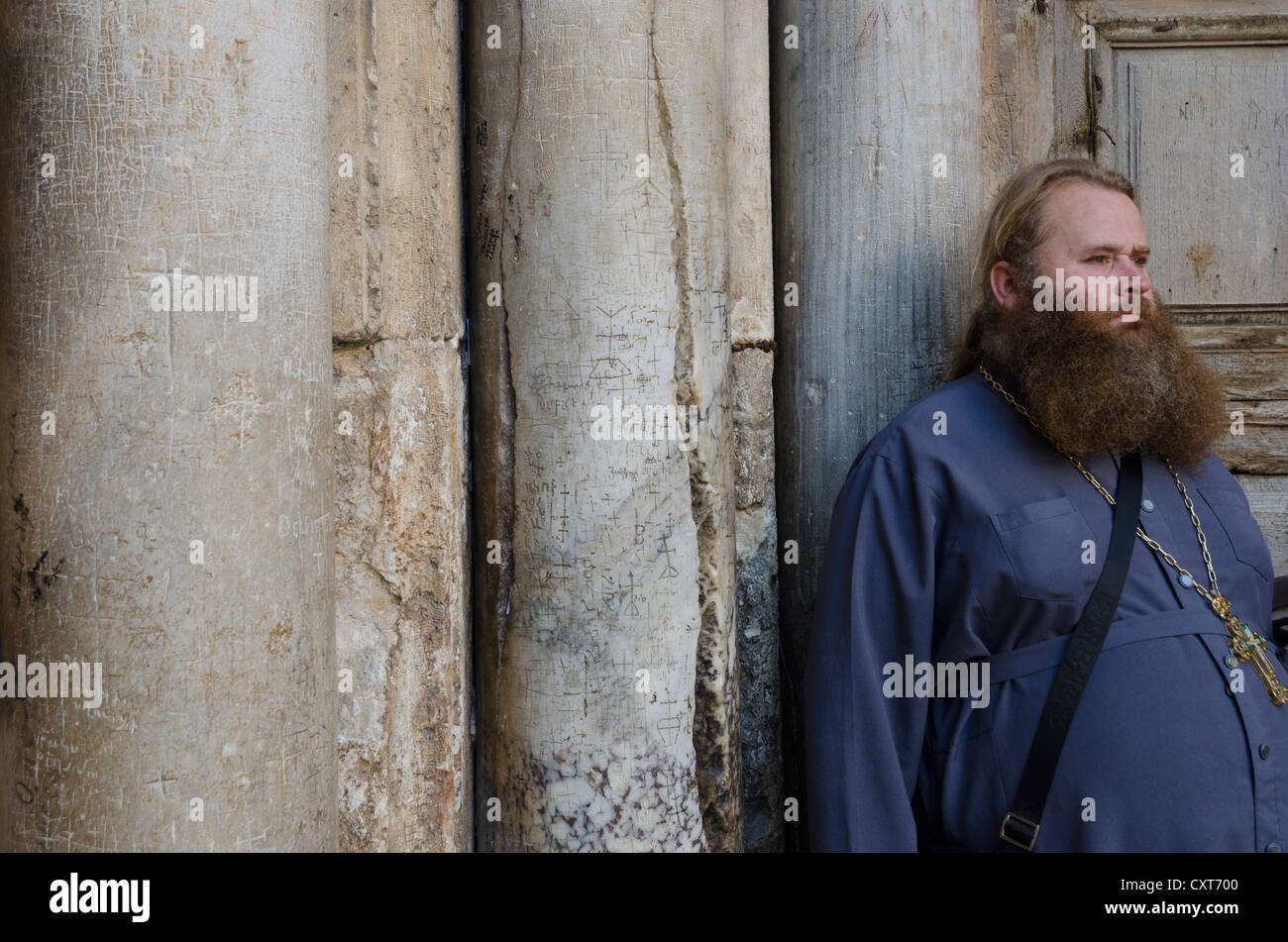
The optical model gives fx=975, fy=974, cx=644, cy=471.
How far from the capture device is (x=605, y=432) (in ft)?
5.45

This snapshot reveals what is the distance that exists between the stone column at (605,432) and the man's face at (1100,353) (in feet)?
1.90

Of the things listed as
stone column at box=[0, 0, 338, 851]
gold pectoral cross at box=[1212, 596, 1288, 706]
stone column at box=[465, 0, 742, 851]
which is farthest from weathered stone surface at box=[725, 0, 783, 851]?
stone column at box=[0, 0, 338, 851]

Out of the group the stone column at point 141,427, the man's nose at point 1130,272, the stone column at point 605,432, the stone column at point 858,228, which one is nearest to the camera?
the stone column at point 141,427

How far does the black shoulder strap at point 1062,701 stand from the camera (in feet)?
4.96

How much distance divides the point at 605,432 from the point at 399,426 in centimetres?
37

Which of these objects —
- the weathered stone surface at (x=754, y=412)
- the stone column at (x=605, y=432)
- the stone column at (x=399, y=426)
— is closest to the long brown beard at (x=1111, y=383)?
the weathered stone surface at (x=754, y=412)

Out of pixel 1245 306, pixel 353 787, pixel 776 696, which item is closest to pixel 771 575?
pixel 776 696

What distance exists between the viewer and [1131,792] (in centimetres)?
151

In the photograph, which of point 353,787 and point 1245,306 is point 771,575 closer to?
point 353,787

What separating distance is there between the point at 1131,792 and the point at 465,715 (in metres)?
1.14

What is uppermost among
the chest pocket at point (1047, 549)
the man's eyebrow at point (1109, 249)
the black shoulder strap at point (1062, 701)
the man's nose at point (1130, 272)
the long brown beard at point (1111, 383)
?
the man's eyebrow at point (1109, 249)

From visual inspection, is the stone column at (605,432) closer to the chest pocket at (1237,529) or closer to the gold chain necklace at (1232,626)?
the gold chain necklace at (1232,626)

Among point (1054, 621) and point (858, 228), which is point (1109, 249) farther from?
point (1054, 621)

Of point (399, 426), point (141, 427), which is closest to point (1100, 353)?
point (399, 426)
